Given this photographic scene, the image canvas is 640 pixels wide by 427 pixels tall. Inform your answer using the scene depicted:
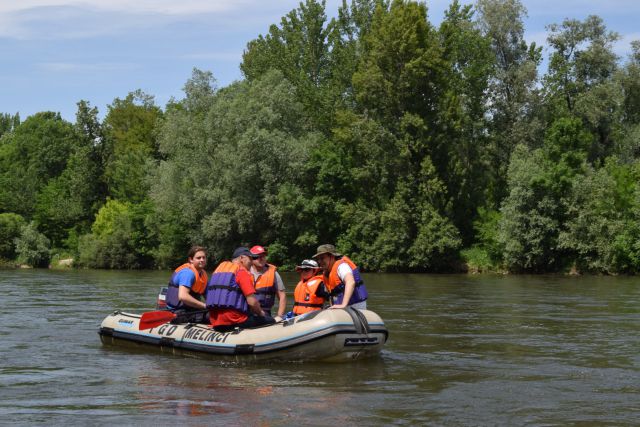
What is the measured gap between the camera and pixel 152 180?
49906 mm

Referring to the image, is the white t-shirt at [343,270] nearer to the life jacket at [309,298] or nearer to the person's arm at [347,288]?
the person's arm at [347,288]

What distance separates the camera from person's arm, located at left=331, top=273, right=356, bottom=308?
12.3m

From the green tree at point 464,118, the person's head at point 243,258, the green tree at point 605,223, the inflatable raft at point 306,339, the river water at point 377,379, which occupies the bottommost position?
the river water at point 377,379

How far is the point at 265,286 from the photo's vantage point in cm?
1309

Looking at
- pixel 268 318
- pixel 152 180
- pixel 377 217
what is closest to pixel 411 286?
pixel 377 217

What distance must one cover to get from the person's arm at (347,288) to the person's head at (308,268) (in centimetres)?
64

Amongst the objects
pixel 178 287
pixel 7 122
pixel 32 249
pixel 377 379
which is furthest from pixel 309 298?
pixel 7 122

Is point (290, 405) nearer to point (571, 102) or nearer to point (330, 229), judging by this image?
point (330, 229)

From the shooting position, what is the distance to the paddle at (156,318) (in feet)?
44.1

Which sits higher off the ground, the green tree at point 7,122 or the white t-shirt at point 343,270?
the green tree at point 7,122

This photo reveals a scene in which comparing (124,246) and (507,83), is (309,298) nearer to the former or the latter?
(507,83)

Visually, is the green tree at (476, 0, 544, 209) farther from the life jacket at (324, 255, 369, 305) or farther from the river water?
the life jacket at (324, 255, 369, 305)

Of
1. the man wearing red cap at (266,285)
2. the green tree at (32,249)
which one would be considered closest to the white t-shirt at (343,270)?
the man wearing red cap at (266,285)

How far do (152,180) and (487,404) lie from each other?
4191 cm
